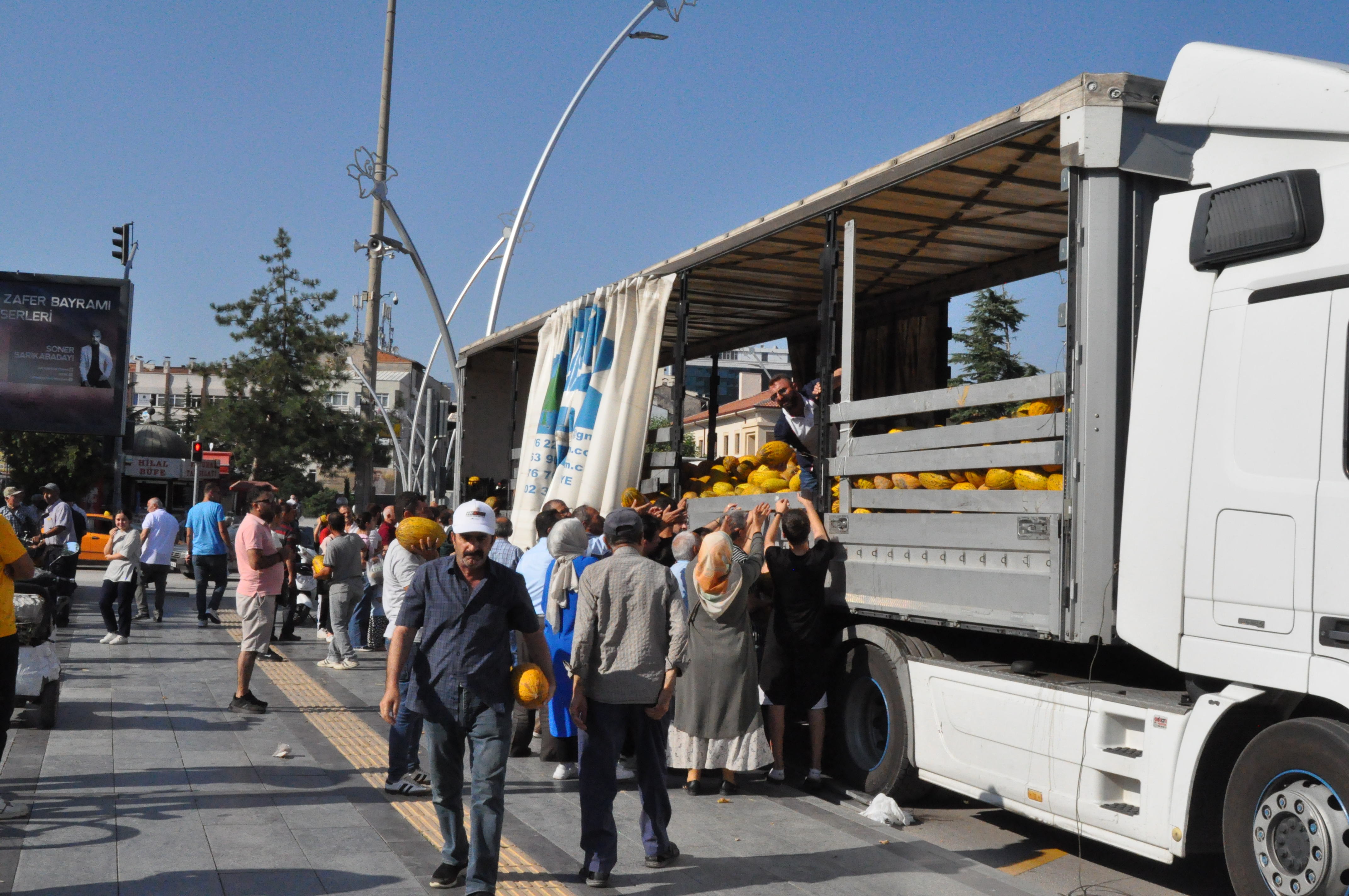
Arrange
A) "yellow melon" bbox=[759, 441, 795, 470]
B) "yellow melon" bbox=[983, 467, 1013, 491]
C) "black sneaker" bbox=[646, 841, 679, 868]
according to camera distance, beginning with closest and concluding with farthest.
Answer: "black sneaker" bbox=[646, 841, 679, 868] < "yellow melon" bbox=[983, 467, 1013, 491] < "yellow melon" bbox=[759, 441, 795, 470]

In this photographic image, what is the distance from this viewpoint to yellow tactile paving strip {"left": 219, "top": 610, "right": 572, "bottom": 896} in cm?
554

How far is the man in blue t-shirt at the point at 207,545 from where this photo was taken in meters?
15.5

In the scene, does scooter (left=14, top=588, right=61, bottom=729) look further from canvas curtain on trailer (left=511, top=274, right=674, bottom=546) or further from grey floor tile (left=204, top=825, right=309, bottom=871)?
canvas curtain on trailer (left=511, top=274, right=674, bottom=546)

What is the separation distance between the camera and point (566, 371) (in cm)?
1089

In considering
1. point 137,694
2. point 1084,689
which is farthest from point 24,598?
point 1084,689

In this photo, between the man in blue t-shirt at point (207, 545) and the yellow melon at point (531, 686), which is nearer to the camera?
the yellow melon at point (531, 686)

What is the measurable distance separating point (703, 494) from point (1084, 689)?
14.2ft

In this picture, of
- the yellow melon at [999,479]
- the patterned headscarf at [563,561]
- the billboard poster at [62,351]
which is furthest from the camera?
the billboard poster at [62,351]

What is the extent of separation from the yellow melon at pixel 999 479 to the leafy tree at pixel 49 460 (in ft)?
138

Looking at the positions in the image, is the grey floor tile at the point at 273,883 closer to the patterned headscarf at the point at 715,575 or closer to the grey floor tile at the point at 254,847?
the grey floor tile at the point at 254,847

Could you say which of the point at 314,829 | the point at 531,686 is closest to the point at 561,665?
the point at 314,829

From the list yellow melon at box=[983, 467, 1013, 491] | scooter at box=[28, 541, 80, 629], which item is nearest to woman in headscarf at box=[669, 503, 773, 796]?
yellow melon at box=[983, 467, 1013, 491]

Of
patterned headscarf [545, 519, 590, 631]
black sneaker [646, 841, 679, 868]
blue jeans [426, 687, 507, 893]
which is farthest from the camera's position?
patterned headscarf [545, 519, 590, 631]

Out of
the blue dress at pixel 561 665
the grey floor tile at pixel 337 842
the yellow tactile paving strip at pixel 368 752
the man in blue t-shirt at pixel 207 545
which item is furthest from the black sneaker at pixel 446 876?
the man in blue t-shirt at pixel 207 545
